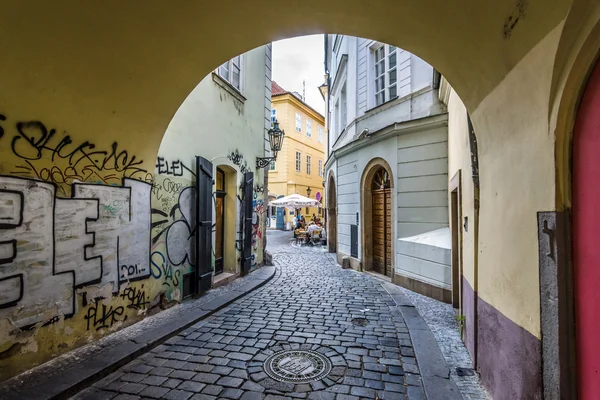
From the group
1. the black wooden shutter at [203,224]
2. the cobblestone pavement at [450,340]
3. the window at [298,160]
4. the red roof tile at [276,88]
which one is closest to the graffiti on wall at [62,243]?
the black wooden shutter at [203,224]

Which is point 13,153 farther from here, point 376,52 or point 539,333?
point 376,52

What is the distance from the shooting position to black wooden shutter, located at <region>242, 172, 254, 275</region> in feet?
29.0

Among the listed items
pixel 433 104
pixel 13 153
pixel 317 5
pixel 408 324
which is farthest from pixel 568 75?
pixel 433 104

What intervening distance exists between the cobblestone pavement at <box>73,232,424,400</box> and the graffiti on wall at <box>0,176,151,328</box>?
45.4 inches

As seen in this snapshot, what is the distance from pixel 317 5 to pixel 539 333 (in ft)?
11.3

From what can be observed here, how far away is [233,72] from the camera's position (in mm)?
8617

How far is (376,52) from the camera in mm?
9828

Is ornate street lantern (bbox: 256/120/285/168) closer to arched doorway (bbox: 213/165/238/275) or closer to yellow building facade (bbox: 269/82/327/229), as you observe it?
arched doorway (bbox: 213/165/238/275)

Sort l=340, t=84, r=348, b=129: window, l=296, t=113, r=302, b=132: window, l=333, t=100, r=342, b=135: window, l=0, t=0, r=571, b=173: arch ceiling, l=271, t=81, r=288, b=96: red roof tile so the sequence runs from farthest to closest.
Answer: l=271, t=81, r=288, b=96: red roof tile < l=296, t=113, r=302, b=132: window < l=333, t=100, r=342, b=135: window < l=340, t=84, r=348, b=129: window < l=0, t=0, r=571, b=173: arch ceiling

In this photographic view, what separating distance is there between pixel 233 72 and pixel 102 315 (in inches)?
252

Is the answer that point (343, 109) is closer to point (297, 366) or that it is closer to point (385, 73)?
point (385, 73)

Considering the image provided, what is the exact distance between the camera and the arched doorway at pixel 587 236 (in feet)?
5.62

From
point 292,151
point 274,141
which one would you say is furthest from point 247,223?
point 292,151

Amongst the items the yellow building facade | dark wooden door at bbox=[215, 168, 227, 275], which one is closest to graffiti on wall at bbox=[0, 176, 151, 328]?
dark wooden door at bbox=[215, 168, 227, 275]
